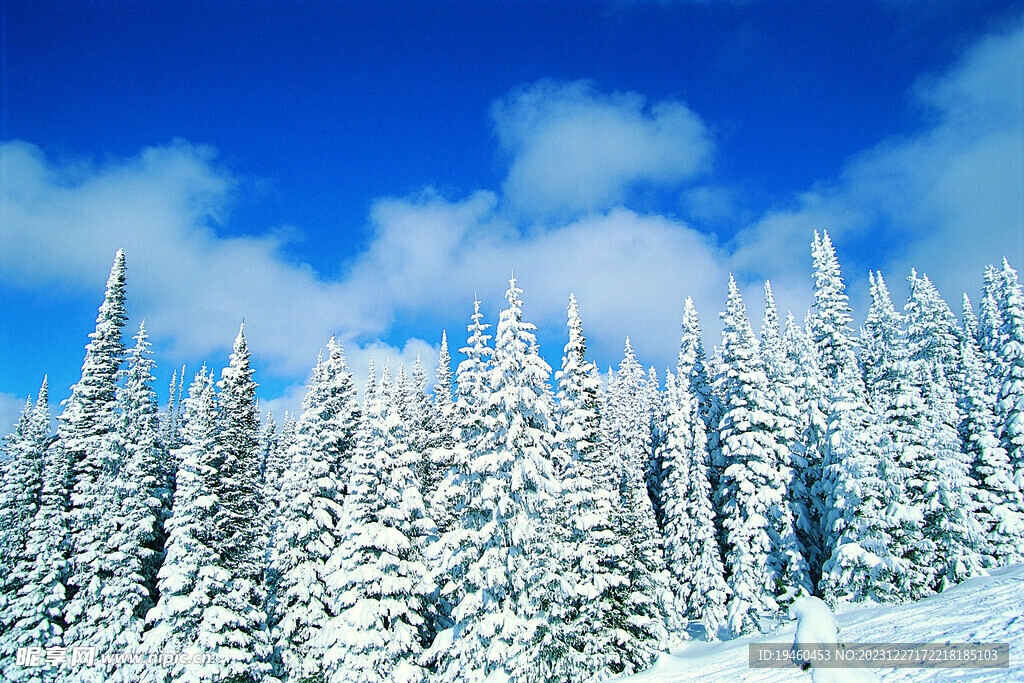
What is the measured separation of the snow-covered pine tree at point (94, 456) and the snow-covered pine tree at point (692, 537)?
3330 cm

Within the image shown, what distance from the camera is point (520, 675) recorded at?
22.0 metres

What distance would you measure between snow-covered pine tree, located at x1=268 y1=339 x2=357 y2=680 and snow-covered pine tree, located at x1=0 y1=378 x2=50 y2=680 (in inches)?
634

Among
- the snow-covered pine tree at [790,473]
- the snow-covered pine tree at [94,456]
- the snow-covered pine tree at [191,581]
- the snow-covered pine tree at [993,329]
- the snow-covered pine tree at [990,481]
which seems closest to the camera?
the snow-covered pine tree at [191,581]

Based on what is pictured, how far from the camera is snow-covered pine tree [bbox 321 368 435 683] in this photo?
26.0 m

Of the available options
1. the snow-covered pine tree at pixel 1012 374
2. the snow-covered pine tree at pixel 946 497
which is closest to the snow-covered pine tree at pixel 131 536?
the snow-covered pine tree at pixel 946 497

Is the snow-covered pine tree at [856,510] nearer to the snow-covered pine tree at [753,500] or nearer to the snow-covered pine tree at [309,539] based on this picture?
the snow-covered pine tree at [753,500]

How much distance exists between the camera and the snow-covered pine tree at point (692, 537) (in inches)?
1345

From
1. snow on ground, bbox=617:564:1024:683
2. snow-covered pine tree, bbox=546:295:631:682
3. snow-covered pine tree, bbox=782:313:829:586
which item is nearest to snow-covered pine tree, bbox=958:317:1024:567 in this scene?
snow on ground, bbox=617:564:1024:683

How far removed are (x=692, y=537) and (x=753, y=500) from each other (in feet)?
16.2

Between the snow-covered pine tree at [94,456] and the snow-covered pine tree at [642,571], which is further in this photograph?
the snow-covered pine tree at [94,456]

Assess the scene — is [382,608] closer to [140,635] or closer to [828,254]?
[140,635]

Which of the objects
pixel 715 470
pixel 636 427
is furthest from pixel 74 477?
pixel 715 470

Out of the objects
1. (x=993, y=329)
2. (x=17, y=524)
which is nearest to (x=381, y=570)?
(x=17, y=524)

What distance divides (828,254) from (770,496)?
63.9 ft
